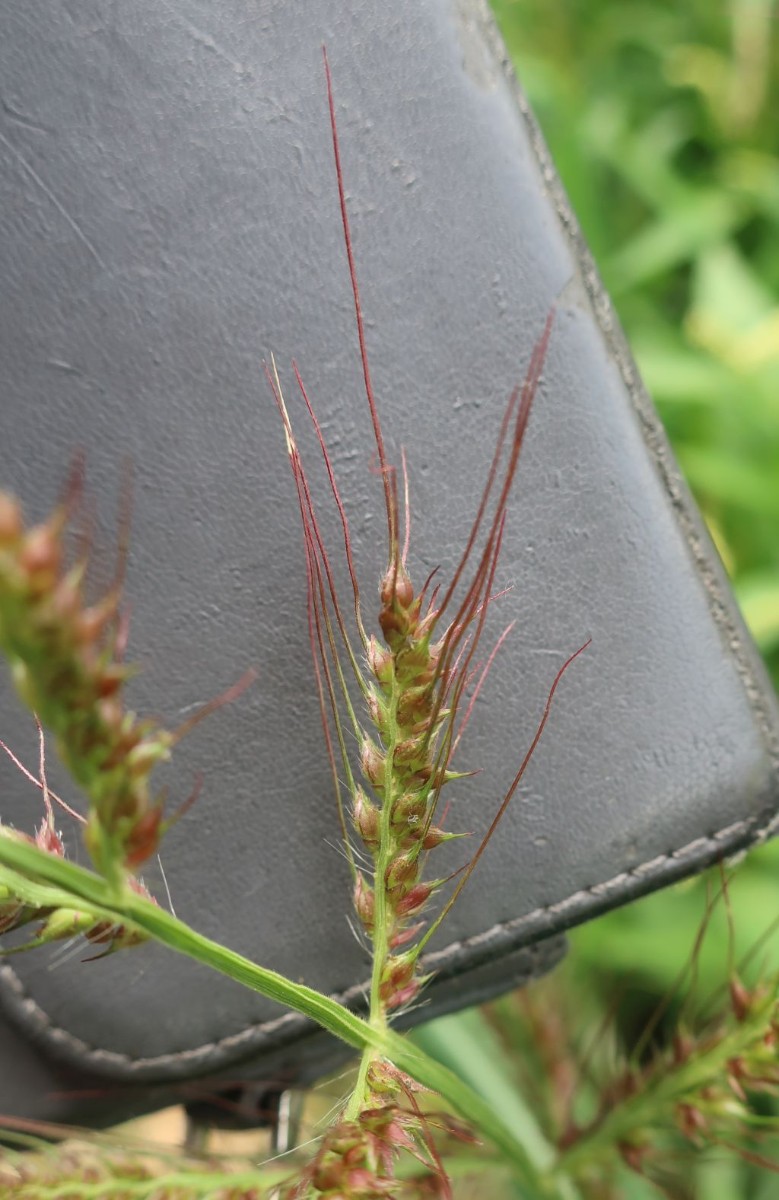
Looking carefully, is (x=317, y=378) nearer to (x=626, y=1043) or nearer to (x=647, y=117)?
(x=626, y=1043)

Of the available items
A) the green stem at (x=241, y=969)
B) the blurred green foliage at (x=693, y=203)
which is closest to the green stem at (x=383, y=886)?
the green stem at (x=241, y=969)

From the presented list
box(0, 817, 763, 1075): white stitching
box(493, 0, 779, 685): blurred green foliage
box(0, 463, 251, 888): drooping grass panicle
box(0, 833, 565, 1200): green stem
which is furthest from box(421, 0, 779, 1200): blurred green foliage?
box(0, 463, 251, 888): drooping grass panicle

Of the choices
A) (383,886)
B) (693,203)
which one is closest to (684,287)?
(693,203)

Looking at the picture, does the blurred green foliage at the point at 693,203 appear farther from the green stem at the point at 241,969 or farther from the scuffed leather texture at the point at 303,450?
the green stem at the point at 241,969

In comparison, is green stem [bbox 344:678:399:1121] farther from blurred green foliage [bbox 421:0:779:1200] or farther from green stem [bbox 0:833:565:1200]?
blurred green foliage [bbox 421:0:779:1200]

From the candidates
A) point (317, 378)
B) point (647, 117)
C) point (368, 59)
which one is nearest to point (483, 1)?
point (368, 59)

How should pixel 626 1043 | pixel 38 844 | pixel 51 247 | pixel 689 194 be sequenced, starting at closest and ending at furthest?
pixel 38 844 → pixel 51 247 → pixel 626 1043 → pixel 689 194
